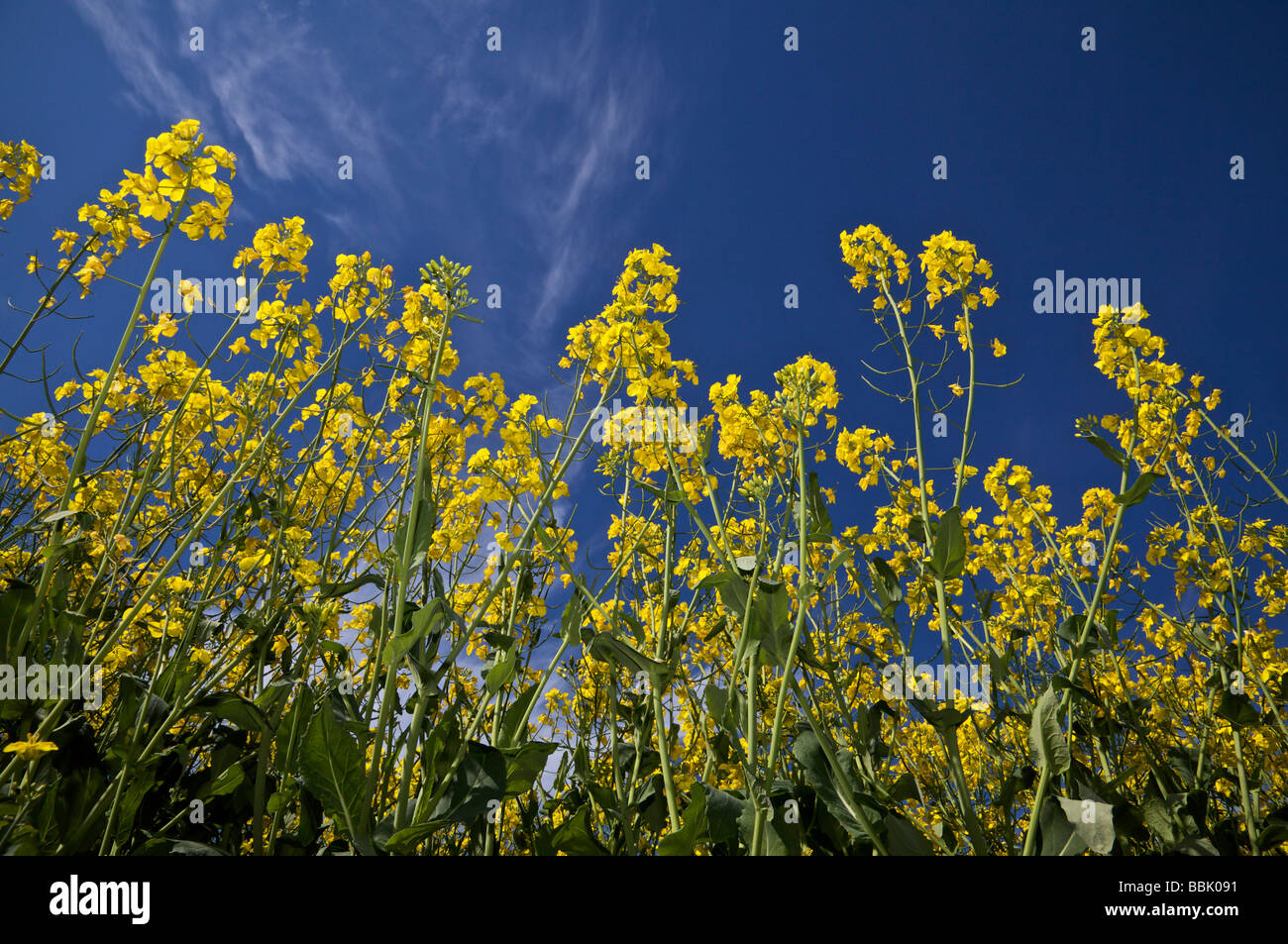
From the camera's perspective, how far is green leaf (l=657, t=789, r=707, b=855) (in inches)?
58.2

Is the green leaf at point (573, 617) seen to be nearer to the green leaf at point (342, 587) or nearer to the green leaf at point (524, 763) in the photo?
the green leaf at point (524, 763)

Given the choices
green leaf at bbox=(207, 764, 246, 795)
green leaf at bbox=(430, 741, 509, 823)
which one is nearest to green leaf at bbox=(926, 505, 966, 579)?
green leaf at bbox=(430, 741, 509, 823)

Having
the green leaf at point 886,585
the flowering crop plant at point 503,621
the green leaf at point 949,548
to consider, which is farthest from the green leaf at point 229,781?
the green leaf at point 949,548

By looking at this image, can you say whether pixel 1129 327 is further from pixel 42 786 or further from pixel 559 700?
pixel 42 786

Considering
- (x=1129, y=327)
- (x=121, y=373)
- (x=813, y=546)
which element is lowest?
(x=813, y=546)

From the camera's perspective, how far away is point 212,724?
2.27m

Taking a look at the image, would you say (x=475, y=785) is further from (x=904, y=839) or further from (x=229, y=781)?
(x=904, y=839)

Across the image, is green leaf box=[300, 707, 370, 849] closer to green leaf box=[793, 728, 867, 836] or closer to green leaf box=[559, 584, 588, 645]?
green leaf box=[559, 584, 588, 645]

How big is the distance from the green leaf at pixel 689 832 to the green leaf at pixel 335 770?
674 millimetres

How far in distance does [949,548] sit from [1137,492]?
61 cm

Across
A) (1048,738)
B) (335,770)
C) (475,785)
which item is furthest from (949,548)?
(335,770)

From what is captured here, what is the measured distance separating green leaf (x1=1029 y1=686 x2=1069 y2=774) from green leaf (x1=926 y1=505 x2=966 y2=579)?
443 mm
